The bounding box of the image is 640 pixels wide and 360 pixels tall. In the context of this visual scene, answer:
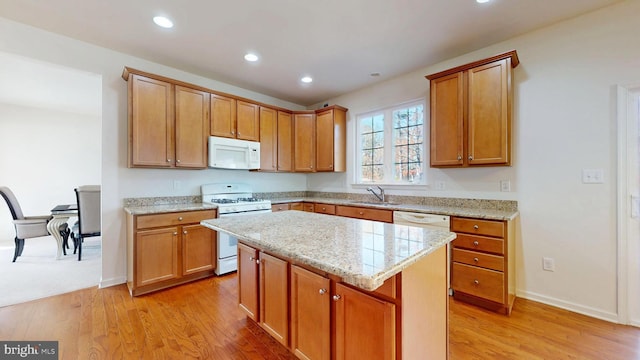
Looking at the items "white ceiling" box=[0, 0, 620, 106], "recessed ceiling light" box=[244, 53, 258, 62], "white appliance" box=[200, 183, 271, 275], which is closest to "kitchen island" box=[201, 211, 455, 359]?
"white appliance" box=[200, 183, 271, 275]

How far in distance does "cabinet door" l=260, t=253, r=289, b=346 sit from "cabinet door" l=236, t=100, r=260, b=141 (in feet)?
8.13

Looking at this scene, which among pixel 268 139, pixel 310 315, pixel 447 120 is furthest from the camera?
pixel 268 139

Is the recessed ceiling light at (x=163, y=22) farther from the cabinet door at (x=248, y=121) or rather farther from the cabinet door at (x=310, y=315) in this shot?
the cabinet door at (x=310, y=315)


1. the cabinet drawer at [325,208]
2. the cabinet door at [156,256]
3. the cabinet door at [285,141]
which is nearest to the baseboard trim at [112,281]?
the cabinet door at [156,256]

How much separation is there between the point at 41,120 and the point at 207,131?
15.1 ft

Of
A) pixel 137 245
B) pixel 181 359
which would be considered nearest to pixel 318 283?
pixel 181 359

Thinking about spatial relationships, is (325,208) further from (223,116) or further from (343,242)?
(343,242)

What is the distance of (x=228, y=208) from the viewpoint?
327cm

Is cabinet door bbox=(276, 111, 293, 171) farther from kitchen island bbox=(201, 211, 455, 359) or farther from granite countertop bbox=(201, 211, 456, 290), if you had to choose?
kitchen island bbox=(201, 211, 455, 359)

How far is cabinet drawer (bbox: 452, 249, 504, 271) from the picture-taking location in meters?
2.33

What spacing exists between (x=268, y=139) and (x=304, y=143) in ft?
2.22

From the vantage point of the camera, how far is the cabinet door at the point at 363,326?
115 cm

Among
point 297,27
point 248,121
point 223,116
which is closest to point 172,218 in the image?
point 223,116

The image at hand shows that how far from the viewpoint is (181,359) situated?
178cm
